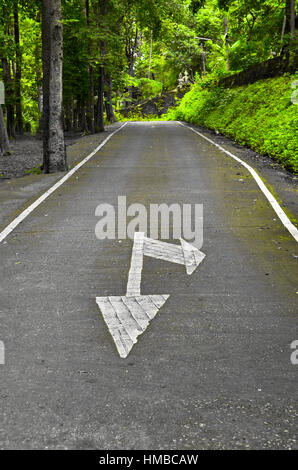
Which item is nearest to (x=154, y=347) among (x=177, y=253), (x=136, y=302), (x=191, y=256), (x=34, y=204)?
(x=136, y=302)

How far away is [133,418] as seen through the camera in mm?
3338

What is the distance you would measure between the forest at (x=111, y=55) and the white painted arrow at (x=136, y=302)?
28.6ft

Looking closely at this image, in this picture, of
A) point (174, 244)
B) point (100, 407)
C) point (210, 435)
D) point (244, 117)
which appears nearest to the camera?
point (210, 435)

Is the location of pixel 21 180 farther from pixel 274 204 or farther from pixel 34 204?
pixel 274 204

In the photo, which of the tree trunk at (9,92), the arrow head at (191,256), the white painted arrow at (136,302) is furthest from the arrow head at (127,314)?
the tree trunk at (9,92)

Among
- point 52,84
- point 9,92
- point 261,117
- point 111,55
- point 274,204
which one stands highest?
point 111,55

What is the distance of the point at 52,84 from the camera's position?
49.6 feet

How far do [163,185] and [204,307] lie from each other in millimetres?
7699

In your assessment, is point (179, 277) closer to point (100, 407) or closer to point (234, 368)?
point (234, 368)

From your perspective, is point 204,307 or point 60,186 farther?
point 60,186

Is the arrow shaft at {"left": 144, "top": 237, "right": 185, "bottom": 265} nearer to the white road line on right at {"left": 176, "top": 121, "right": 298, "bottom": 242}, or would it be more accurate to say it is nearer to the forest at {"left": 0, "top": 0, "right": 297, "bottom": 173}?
the white road line on right at {"left": 176, "top": 121, "right": 298, "bottom": 242}

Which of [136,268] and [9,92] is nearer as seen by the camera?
[136,268]

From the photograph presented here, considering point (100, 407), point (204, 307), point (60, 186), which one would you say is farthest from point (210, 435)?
point (60, 186)

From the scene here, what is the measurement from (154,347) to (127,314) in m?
0.79
